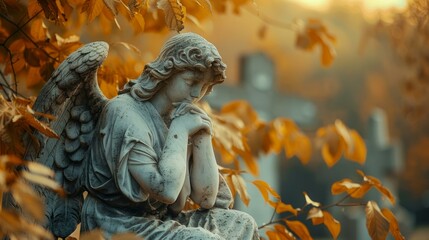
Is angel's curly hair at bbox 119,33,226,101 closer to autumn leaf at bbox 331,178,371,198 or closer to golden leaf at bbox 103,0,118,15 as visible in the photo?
golden leaf at bbox 103,0,118,15

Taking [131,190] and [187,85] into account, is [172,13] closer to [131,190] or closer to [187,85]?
[187,85]

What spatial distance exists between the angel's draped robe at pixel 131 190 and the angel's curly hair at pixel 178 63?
0.06m

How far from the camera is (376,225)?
404 cm

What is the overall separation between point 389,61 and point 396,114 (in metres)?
1.59

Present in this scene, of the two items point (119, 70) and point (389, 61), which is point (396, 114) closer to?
point (389, 61)

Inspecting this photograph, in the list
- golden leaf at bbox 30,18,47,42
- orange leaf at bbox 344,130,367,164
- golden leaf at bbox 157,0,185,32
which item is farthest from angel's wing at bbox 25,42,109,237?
orange leaf at bbox 344,130,367,164

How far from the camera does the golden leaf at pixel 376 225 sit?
4.03 m

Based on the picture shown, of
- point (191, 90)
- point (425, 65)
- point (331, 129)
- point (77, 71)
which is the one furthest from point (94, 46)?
point (425, 65)

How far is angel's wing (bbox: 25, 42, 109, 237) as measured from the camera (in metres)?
3.56

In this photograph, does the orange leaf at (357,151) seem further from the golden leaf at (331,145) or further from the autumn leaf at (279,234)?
the autumn leaf at (279,234)

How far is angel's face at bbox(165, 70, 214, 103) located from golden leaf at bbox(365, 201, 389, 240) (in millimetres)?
1020

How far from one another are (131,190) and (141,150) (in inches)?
6.0

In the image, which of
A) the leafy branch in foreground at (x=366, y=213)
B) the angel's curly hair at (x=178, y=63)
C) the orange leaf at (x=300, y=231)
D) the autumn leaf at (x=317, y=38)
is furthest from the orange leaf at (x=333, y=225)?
the autumn leaf at (x=317, y=38)

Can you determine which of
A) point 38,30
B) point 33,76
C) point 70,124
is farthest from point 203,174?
point 33,76
